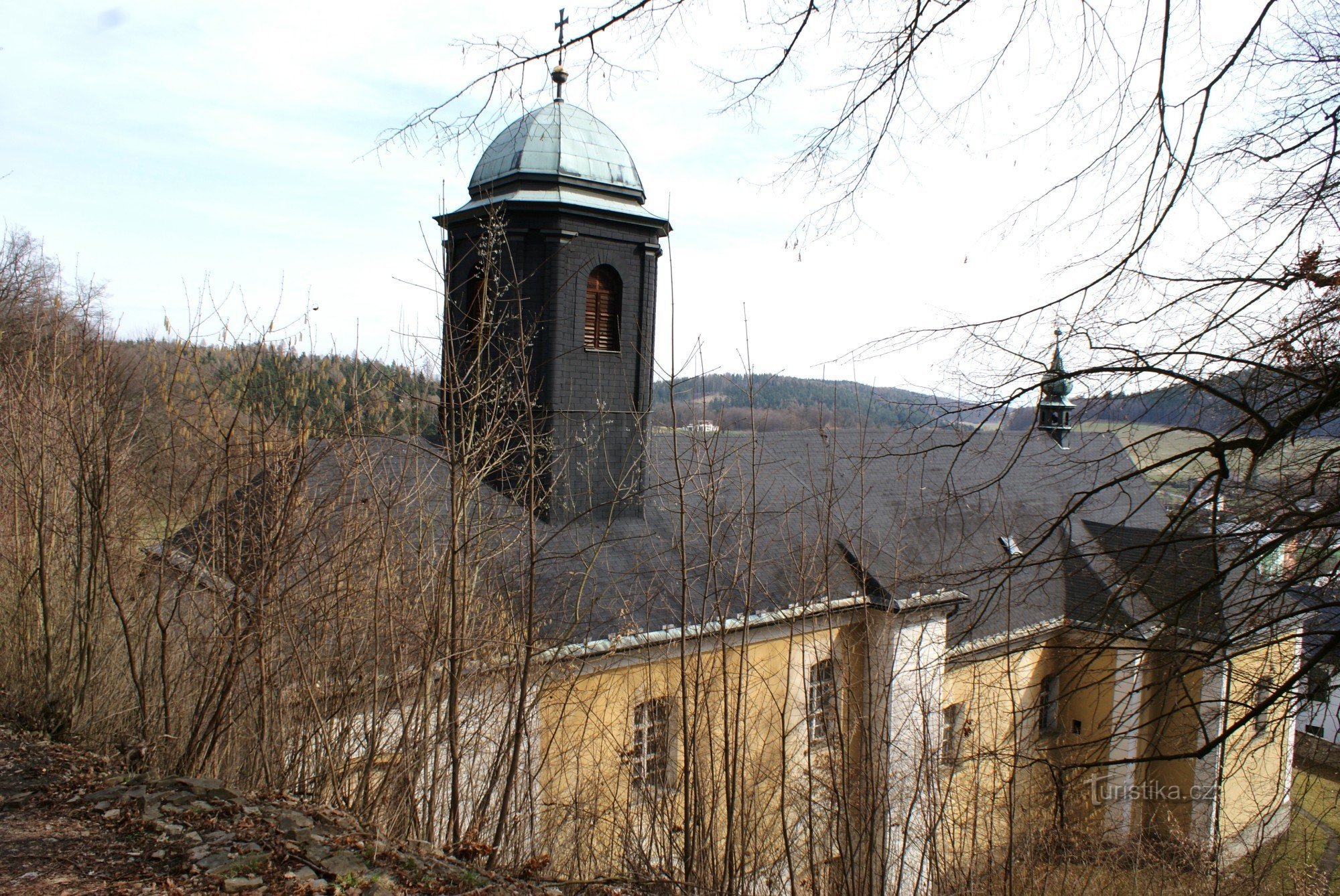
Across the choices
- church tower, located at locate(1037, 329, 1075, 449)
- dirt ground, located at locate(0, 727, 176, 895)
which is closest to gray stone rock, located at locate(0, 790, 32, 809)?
dirt ground, located at locate(0, 727, 176, 895)

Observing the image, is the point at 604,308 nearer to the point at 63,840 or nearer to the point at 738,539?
the point at 738,539

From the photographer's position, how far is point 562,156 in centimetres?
1218

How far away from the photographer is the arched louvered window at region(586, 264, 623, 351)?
40.1 feet

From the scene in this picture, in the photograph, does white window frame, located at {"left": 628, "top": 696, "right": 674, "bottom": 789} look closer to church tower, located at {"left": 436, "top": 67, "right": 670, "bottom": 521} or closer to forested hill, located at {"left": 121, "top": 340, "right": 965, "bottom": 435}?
forested hill, located at {"left": 121, "top": 340, "right": 965, "bottom": 435}

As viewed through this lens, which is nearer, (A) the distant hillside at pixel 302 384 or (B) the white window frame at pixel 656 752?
(A) the distant hillside at pixel 302 384

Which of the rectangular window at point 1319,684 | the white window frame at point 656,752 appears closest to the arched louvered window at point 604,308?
the white window frame at point 656,752

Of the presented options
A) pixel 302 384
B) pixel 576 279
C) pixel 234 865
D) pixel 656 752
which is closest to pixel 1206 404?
pixel 234 865

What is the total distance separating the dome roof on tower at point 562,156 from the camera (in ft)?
39.8

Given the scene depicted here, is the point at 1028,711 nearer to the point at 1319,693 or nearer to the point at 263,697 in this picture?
the point at 1319,693

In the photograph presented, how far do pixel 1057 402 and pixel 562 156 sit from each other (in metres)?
9.98

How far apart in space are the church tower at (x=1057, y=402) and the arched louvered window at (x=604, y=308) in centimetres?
892

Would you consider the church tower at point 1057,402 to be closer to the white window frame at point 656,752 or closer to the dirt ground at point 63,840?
the white window frame at point 656,752

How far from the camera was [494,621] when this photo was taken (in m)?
7.58

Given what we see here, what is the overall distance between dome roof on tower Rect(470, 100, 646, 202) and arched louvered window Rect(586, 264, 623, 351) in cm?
130
